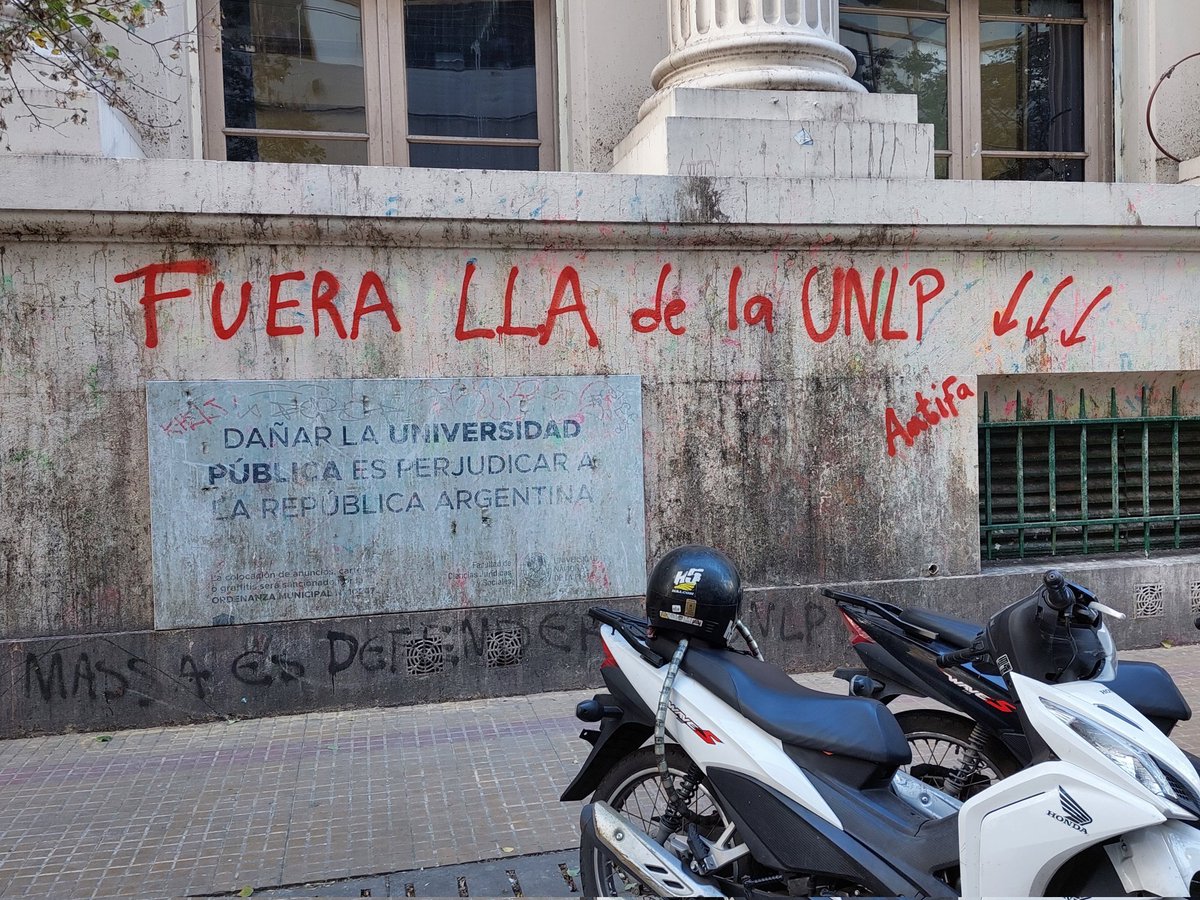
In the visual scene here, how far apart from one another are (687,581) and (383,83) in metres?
5.49

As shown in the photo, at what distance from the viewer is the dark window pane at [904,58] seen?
319 inches

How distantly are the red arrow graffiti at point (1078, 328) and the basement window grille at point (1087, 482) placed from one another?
42cm

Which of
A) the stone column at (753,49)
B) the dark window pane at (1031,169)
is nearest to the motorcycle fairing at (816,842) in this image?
the stone column at (753,49)

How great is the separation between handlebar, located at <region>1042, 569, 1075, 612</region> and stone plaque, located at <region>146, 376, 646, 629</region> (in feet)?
11.9

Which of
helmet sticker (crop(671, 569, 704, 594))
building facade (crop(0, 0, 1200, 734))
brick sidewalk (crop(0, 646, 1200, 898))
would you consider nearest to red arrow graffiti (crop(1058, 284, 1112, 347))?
building facade (crop(0, 0, 1200, 734))

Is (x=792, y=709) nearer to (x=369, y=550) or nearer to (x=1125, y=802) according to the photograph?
(x=1125, y=802)

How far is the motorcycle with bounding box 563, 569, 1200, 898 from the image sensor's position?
2.42m

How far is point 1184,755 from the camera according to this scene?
Answer: 8.34 ft

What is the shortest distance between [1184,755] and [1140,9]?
24.6ft

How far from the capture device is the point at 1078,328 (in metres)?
6.80

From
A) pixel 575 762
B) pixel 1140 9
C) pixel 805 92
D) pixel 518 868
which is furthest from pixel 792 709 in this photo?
pixel 1140 9

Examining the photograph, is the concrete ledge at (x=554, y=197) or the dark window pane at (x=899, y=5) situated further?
the dark window pane at (x=899, y=5)

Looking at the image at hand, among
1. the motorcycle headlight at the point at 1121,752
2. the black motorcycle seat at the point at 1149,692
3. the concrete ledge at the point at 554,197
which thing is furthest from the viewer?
the concrete ledge at the point at 554,197

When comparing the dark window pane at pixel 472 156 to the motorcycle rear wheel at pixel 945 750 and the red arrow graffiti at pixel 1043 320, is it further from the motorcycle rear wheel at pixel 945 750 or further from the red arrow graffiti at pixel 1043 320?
the motorcycle rear wheel at pixel 945 750
